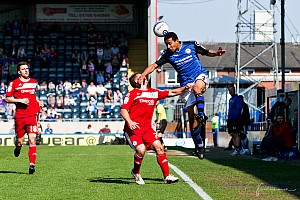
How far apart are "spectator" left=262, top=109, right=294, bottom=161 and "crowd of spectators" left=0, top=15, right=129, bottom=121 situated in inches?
714

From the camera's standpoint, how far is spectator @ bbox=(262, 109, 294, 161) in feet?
55.0

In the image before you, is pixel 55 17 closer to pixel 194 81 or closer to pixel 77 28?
pixel 77 28

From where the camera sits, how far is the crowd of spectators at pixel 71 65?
35562 mm

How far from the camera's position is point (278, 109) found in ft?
59.7

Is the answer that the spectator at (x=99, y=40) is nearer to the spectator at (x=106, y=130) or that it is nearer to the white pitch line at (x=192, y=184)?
the spectator at (x=106, y=130)

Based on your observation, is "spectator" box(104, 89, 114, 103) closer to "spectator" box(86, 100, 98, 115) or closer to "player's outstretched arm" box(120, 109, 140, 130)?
"spectator" box(86, 100, 98, 115)

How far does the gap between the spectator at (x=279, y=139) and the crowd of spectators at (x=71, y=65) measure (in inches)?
714

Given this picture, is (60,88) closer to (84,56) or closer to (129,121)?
(84,56)

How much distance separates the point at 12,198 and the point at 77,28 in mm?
33736

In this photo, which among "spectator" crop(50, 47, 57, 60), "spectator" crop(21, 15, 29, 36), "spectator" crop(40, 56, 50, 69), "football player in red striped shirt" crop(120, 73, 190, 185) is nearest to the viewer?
"football player in red striped shirt" crop(120, 73, 190, 185)

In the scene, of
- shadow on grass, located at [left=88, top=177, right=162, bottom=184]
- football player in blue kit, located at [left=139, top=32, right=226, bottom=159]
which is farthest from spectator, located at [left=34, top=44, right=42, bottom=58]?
shadow on grass, located at [left=88, top=177, right=162, bottom=184]

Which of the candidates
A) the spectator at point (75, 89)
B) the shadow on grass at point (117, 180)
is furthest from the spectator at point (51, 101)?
the shadow on grass at point (117, 180)

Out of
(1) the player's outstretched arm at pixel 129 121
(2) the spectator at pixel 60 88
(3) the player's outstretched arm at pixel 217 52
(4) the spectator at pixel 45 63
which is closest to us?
(1) the player's outstretched arm at pixel 129 121

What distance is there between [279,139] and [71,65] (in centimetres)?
2379
